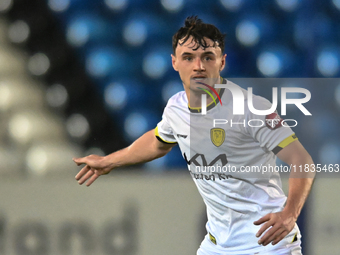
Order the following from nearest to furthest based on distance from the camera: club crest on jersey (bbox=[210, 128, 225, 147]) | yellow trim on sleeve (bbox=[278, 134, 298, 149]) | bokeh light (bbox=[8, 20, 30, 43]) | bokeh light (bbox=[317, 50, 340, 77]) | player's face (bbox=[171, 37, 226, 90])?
1. yellow trim on sleeve (bbox=[278, 134, 298, 149])
2. club crest on jersey (bbox=[210, 128, 225, 147])
3. player's face (bbox=[171, 37, 226, 90])
4. bokeh light (bbox=[317, 50, 340, 77])
5. bokeh light (bbox=[8, 20, 30, 43])

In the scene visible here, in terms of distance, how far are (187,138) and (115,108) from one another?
1.15 meters

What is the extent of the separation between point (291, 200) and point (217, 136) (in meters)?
0.40

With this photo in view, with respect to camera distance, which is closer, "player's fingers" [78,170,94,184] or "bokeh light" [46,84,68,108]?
"player's fingers" [78,170,94,184]

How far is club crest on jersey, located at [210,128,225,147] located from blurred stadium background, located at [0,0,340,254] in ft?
2.78

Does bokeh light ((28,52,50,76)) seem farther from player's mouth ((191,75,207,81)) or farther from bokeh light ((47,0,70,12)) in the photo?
player's mouth ((191,75,207,81))

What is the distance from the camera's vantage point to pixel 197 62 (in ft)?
6.02

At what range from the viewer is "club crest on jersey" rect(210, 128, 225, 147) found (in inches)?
68.0

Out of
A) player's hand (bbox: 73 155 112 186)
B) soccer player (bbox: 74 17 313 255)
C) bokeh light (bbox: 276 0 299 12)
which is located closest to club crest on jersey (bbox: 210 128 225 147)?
soccer player (bbox: 74 17 313 255)

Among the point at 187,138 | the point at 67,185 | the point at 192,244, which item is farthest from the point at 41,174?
the point at 187,138

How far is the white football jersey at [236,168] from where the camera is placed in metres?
1.65

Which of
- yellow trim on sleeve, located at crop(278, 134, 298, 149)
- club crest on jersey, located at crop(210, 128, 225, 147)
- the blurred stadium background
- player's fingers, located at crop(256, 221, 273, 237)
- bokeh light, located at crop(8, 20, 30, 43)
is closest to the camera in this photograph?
player's fingers, located at crop(256, 221, 273, 237)

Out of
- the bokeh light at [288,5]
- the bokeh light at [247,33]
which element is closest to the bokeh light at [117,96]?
the bokeh light at [247,33]

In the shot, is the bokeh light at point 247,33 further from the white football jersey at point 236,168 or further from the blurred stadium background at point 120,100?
the white football jersey at point 236,168

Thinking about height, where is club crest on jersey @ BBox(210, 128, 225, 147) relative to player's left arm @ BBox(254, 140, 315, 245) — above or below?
above
